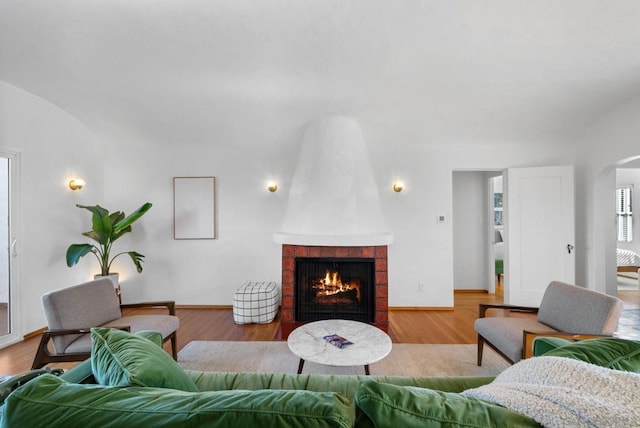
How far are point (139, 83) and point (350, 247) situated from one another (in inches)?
112

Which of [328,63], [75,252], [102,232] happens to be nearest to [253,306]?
[102,232]

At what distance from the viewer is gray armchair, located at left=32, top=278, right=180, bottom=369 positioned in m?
1.95

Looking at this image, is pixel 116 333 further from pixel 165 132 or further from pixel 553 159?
pixel 553 159

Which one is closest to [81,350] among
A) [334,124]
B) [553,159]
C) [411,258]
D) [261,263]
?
[261,263]

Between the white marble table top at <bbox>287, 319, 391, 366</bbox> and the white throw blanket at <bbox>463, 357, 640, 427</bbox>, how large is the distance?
1071 millimetres

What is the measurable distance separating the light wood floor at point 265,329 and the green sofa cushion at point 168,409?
238 cm

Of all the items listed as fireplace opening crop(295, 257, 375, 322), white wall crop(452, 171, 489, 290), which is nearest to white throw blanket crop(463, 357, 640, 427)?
fireplace opening crop(295, 257, 375, 322)

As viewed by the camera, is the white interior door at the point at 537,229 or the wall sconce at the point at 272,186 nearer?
the white interior door at the point at 537,229

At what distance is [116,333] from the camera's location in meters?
1.25

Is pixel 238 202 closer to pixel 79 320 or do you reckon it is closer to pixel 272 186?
pixel 272 186

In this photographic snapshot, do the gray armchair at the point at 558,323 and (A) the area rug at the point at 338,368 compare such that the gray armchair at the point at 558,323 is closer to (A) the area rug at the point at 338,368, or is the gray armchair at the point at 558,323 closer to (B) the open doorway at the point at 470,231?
(A) the area rug at the point at 338,368

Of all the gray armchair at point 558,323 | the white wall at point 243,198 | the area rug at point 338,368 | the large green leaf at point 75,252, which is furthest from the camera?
the white wall at point 243,198

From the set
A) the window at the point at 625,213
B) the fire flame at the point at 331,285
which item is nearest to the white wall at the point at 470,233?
the fire flame at the point at 331,285

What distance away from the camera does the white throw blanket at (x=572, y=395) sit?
0.68 m
